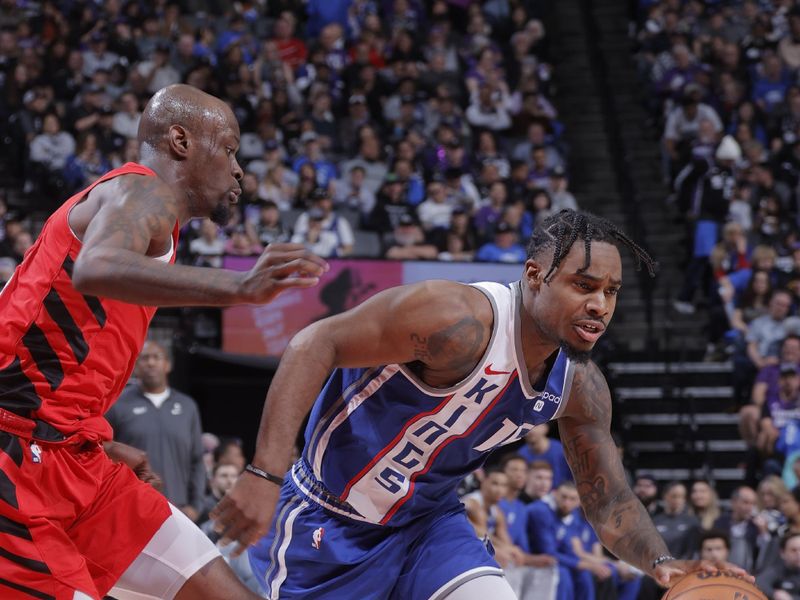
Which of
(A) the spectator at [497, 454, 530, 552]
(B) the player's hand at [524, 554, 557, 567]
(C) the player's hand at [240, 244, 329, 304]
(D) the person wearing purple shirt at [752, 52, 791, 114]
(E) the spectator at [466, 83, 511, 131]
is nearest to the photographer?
(C) the player's hand at [240, 244, 329, 304]

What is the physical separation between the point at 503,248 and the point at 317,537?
7.93m

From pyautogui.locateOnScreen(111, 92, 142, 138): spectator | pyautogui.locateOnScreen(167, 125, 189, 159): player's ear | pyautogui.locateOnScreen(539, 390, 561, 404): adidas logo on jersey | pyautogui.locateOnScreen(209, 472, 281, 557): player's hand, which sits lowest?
pyautogui.locateOnScreen(111, 92, 142, 138): spectator

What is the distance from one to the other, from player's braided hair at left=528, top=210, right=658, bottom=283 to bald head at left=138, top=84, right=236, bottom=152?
112 centimetres

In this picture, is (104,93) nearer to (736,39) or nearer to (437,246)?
(437,246)

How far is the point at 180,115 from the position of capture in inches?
152

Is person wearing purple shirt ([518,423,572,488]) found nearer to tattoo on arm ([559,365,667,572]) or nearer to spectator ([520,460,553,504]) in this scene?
spectator ([520,460,553,504])

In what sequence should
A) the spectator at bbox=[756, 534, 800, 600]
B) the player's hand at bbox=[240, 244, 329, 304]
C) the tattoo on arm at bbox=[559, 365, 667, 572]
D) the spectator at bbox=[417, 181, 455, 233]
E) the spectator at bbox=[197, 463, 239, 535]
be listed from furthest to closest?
1. the spectator at bbox=[417, 181, 455, 233]
2. the spectator at bbox=[756, 534, 800, 600]
3. the spectator at bbox=[197, 463, 239, 535]
4. the tattoo on arm at bbox=[559, 365, 667, 572]
5. the player's hand at bbox=[240, 244, 329, 304]

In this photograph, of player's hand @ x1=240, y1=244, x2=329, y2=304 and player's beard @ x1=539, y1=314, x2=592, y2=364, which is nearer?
player's hand @ x1=240, y1=244, x2=329, y2=304

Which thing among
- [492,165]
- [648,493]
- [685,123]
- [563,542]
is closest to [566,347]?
[563,542]

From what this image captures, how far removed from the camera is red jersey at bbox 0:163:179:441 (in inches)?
143

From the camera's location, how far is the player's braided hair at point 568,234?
409cm

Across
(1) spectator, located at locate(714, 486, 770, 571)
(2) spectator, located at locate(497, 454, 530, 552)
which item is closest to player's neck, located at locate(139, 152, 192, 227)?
(2) spectator, located at locate(497, 454, 530, 552)

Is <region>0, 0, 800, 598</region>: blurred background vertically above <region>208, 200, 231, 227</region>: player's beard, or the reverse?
<region>208, 200, 231, 227</region>: player's beard

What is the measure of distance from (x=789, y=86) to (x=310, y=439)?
492 inches
